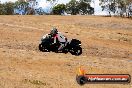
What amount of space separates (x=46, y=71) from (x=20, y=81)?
12.3ft

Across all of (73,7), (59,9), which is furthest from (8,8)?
(73,7)

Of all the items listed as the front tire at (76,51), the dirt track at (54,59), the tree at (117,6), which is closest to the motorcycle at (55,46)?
the front tire at (76,51)

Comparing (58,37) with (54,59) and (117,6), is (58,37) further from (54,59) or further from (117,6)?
(117,6)

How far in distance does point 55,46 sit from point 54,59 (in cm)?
117

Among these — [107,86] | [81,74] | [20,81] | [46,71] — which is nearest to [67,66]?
[46,71]

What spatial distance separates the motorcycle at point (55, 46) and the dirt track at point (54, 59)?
646 millimetres

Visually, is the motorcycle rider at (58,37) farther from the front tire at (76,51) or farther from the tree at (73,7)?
the tree at (73,7)

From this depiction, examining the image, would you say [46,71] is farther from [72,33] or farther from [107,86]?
[72,33]

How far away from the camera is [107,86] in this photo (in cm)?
2425

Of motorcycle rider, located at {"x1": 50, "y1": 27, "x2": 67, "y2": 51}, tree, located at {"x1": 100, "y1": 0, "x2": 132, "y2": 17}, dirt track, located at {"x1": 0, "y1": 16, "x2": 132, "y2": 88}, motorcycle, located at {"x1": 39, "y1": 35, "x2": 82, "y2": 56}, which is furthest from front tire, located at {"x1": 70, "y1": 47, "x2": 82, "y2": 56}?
tree, located at {"x1": 100, "y1": 0, "x2": 132, "y2": 17}

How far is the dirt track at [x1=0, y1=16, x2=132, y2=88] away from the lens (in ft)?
76.3

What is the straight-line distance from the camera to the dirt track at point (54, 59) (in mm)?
23266

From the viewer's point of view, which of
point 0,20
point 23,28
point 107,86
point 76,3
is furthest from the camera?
point 76,3

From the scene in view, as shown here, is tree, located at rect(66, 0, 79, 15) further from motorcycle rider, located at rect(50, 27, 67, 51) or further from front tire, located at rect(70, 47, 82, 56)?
motorcycle rider, located at rect(50, 27, 67, 51)
